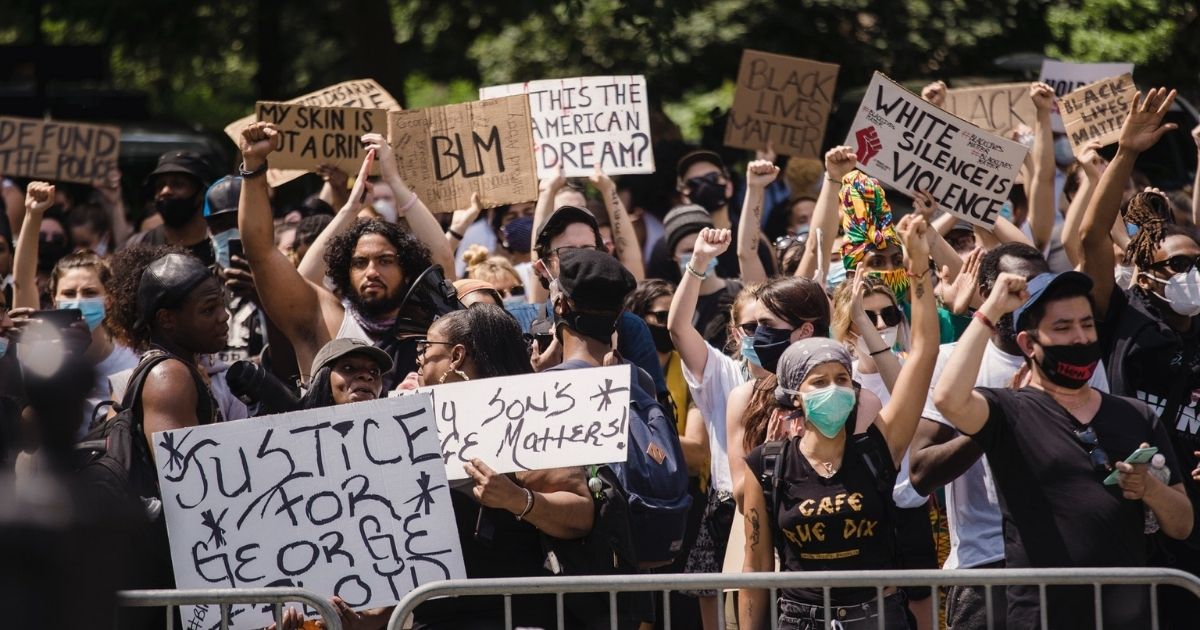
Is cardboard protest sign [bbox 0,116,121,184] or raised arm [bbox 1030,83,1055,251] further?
cardboard protest sign [bbox 0,116,121,184]

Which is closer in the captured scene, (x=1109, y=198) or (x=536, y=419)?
(x=536, y=419)

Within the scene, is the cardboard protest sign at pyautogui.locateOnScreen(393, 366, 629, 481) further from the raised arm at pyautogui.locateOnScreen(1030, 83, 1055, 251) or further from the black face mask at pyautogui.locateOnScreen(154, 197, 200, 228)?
the black face mask at pyautogui.locateOnScreen(154, 197, 200, 228)

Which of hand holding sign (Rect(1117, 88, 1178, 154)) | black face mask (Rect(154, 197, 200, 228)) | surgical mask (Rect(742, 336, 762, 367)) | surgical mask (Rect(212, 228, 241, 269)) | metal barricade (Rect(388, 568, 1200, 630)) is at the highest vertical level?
black face mask (Rect(154, 197, 200, 228))

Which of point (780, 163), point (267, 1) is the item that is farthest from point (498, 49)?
point (780, 163)

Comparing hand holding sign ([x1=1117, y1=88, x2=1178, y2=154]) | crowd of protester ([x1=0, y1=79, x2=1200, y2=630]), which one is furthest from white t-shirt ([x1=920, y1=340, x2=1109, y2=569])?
hand holding sign ([x1=1117, y1=88, x2=1178, y2=154])

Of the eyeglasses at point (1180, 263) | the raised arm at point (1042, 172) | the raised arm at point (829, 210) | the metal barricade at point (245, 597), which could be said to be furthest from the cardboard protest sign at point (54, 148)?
the eyeglasses at point (1180, 263)

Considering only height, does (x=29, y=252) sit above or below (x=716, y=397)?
above

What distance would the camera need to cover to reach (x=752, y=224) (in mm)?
8156

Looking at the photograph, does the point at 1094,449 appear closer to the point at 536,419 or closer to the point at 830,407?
the point at 830,407

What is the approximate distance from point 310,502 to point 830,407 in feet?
5.53

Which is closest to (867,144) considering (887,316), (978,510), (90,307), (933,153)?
(933,153)

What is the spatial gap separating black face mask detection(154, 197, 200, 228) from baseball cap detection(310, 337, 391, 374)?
131 inches

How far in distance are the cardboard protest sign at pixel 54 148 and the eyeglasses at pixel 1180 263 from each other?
656 centimetres

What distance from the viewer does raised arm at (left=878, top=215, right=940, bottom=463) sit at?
5.57 m
